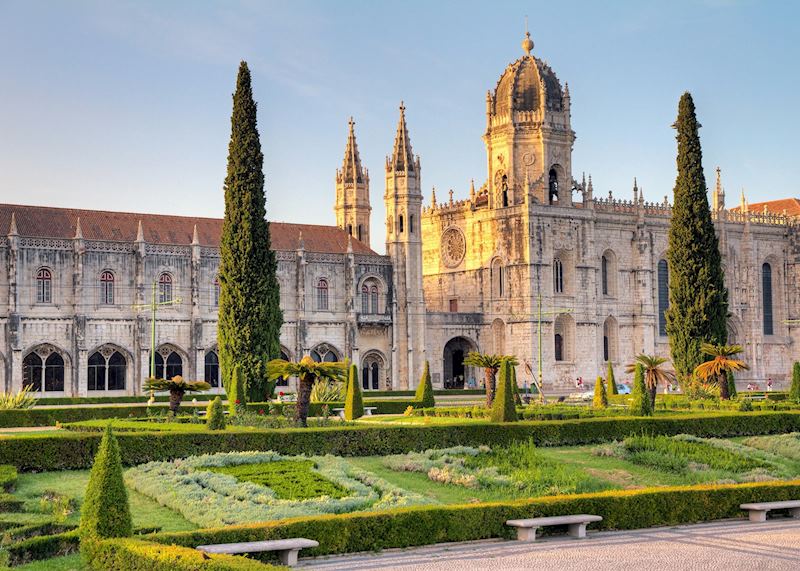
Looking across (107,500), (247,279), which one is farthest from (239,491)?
(247,279)

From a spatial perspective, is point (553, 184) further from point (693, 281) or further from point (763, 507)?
point (763, 507)

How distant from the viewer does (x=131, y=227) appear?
2430 inches

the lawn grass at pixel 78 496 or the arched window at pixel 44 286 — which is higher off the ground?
the arched window at pixel 44 286

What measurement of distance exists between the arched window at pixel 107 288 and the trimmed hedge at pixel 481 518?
4191 centimetres

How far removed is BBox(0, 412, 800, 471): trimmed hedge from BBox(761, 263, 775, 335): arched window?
51598 millimetres

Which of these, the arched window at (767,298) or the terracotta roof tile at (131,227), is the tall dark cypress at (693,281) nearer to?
the terracotta roof tile at (131,227)

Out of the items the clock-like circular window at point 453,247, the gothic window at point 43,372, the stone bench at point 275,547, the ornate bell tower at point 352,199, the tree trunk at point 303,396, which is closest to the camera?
the stone bench at point 275,547

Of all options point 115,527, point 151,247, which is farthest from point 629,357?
point 115,527

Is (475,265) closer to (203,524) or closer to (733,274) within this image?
(733,274)

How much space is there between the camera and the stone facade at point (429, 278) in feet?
191

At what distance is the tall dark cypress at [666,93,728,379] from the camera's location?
50.4 metres

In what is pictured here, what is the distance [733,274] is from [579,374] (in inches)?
607

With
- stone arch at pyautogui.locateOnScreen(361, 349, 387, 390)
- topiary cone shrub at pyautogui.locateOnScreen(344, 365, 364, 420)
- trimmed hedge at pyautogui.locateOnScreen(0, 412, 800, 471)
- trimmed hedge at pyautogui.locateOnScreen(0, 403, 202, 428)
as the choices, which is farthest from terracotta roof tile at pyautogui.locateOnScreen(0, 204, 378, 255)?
trimmed hedge at pyautogui.locateOnScreen(0, 412, 800, 471)

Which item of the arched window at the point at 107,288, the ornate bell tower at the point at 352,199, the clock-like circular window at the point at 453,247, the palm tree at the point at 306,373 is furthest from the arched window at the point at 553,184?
the palm tree at the point at 306,373
